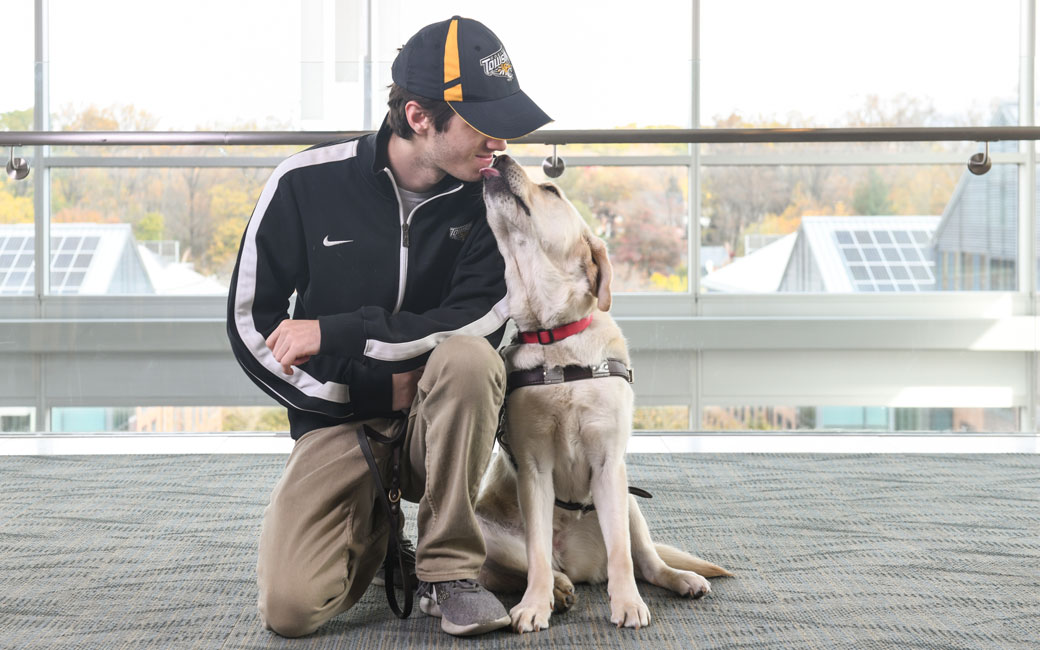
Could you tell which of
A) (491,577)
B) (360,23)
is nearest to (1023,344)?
(491,577)

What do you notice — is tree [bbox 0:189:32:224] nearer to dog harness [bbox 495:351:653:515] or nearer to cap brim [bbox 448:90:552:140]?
cap brim [bbox 448:90:552:140]

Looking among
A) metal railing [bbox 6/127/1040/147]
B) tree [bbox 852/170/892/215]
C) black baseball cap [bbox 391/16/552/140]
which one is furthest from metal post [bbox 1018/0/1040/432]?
black baseball cap [bbox 391/16/552/140]

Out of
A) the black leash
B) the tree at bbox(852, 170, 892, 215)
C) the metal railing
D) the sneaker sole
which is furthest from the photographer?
the tree at bbox(852, 170, 892, 215)

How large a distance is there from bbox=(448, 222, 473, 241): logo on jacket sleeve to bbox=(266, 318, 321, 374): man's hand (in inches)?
12.7

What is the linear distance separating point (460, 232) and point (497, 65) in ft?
1.06

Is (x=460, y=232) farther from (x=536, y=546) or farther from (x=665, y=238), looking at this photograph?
(x=665, y=238)

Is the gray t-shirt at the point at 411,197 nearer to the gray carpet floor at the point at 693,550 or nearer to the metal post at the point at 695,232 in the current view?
the gray carpet floor at the point at 693,550

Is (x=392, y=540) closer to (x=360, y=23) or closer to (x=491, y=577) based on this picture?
(x=491, y=577)

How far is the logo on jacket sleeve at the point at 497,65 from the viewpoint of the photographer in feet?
5.37

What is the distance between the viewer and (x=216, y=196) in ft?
10.3

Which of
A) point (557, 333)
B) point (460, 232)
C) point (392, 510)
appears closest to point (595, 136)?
point (460, 232)

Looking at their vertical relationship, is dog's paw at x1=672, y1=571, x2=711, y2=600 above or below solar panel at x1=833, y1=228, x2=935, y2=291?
below

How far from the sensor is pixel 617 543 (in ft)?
5.14

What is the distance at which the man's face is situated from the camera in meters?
1.67
